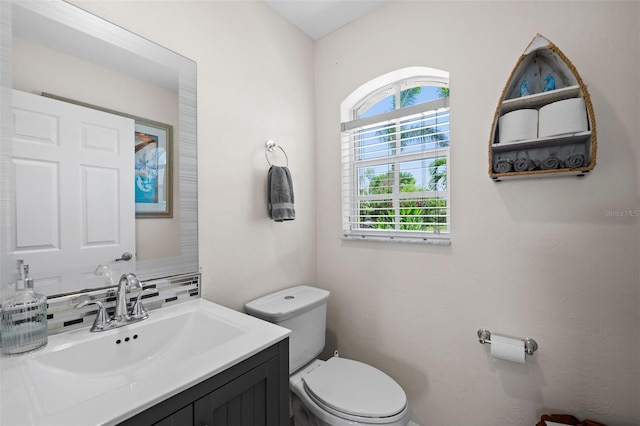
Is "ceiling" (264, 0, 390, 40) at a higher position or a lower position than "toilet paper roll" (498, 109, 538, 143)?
higher

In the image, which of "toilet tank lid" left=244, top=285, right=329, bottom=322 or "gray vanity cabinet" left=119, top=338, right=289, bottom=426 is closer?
"gray vanity cabinet" left=119, top=338, right=289, bottom=426

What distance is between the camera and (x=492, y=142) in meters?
1.30

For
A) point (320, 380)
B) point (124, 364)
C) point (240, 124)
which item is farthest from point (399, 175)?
point (124, 364)

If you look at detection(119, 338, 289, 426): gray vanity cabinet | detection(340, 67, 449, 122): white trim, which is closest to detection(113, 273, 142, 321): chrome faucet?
detection(119, 338, 289, 426): gray vanity cabinet

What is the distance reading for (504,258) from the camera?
1343 millimetres

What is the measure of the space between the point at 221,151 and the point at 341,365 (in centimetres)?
127

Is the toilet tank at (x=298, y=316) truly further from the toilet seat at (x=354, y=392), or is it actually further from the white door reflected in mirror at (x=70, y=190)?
the white door reflected in mirror at (x=70, y=190)

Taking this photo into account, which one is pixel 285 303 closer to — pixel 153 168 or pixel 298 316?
pixel 298 316

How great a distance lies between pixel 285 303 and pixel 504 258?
111 cm

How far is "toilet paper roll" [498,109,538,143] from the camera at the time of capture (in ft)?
3.95

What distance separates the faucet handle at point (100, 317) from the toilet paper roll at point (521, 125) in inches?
68.4

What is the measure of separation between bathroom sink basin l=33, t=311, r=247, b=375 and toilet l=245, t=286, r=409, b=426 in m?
0.34

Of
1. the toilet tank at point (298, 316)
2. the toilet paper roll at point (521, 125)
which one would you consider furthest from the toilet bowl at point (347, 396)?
the toilet paper roll at point (521, 125)

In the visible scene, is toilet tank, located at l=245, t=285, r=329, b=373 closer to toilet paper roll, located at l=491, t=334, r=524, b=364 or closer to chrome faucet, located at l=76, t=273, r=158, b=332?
chrome faucet, located at l=76, t=273, r=158, b=332
